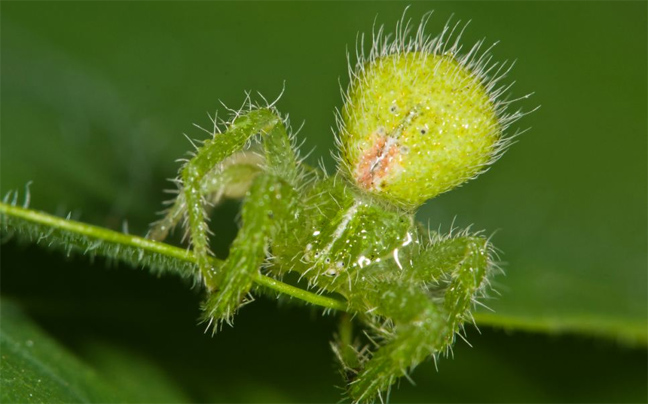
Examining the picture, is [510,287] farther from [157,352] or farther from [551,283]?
[157,352]

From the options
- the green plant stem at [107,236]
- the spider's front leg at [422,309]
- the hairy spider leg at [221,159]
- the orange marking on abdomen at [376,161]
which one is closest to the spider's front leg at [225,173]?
the hairy spider leg at [221,159]

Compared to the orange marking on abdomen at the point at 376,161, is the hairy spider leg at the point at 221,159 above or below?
below

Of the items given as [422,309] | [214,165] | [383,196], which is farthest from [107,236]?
[383,196]

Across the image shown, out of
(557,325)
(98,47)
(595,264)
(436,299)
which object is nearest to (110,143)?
(98,47)

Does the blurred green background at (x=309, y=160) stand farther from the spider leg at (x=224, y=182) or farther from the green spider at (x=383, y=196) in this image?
the green spider at (x=383, y=196)

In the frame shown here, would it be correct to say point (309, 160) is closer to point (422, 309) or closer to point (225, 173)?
point (225, 173)

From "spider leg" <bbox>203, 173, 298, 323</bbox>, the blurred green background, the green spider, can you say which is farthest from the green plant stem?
the blurred green background

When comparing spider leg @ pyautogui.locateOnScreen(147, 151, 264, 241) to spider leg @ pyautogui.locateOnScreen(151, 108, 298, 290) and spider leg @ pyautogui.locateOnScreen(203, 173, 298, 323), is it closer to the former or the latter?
spider leg @ pyautogui.locateOnScreen(151, 108, 298, 290)
